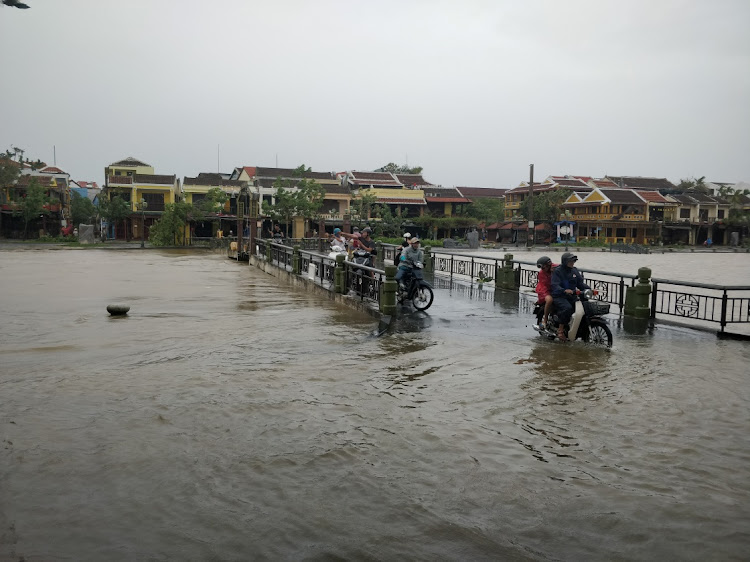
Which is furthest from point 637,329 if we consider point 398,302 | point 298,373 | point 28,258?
point 28,258

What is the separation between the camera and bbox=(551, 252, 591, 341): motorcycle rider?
10.2 m

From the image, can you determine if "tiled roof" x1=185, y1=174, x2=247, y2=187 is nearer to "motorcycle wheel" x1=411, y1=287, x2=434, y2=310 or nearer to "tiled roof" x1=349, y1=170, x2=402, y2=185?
"tiled roof" x1=349, y1=170, x2=402, y2=185

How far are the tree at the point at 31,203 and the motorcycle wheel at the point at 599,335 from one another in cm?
5565

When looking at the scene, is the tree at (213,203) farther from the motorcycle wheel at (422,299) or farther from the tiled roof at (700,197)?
the tiled roof at (700,197)

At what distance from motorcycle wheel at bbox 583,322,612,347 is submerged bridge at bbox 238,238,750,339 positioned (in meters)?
0.97

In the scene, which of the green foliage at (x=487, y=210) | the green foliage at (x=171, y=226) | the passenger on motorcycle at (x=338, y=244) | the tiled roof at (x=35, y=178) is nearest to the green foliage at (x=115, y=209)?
the green foliage at (x=171, y=226)

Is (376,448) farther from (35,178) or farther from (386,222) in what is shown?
(35,178)

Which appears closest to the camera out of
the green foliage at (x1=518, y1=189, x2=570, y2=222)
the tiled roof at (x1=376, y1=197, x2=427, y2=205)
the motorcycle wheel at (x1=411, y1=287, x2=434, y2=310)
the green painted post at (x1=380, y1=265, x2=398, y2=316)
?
the green painted post at (x1=380, y1=265, x2=398, y2=316)

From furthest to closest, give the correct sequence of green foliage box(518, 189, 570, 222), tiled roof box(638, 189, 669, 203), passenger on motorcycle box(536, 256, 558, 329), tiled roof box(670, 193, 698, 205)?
1. tiled roof box(670, 193, 698, 205)
2. green foliage box(518, 189, 570, 222)
3. tiled roof box(638, 189, 669, 203)
4. passenger on motorcycle box(536, 256, 558, 329)

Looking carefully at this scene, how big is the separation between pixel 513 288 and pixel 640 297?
552 cm

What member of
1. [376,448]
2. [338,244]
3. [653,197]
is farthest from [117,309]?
[653,197]

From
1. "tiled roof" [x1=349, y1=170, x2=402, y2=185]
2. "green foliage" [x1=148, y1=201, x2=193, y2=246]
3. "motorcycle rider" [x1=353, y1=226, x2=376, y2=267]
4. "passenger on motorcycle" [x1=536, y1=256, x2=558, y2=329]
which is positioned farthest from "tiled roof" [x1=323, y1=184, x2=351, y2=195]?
"passenger on motorcycle" [x1=536, y1=256, x2=558, y2=329]

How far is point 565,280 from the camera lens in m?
10.3

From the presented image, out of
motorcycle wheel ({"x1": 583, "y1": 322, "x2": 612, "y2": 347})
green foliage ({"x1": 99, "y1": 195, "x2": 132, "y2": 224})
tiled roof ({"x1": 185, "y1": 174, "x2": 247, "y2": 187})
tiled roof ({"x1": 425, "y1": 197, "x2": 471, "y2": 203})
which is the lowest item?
motorcycle wheel ({"x1": 583, "y1": 322, "x2": 612, "y2": 347})
